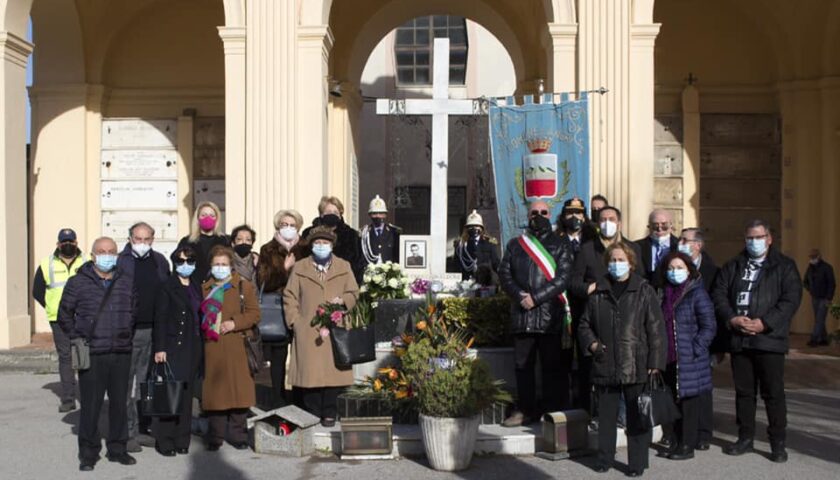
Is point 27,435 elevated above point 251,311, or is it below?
below

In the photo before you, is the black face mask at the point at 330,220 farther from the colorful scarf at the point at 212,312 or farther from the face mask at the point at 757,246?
the face mask at the point at 757,246

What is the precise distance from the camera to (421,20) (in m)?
26.3

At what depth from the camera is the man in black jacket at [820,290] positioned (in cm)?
1543

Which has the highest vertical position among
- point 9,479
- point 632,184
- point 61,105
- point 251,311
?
point 61,105

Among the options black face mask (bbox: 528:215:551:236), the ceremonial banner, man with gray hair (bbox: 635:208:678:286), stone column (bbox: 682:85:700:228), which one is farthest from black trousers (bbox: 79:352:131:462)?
stone column (bbox: 682:85:700:228)

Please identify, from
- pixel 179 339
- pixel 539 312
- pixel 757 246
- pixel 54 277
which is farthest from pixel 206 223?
pixel 757 246

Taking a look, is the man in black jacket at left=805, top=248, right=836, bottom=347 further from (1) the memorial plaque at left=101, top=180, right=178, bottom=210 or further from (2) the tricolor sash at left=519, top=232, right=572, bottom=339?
(1) the memorial plaque at left=101, top=180, right=178, bottom=210

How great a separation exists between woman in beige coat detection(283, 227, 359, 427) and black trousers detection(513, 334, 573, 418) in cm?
147

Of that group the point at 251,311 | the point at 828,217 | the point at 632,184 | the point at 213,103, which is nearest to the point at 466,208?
the point at 213,103

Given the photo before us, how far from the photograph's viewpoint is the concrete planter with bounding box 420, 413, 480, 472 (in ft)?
25.1

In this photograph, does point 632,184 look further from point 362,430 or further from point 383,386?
point 362,430

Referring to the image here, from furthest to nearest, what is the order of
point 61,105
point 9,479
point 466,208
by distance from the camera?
point 466,208, point 61,105, point 9,479

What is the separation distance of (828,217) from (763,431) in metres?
8.83

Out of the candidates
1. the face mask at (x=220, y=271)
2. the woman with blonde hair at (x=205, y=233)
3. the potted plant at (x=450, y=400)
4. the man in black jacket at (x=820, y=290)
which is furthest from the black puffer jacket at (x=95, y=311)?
the man in black jacket at (x=820, y=290)
